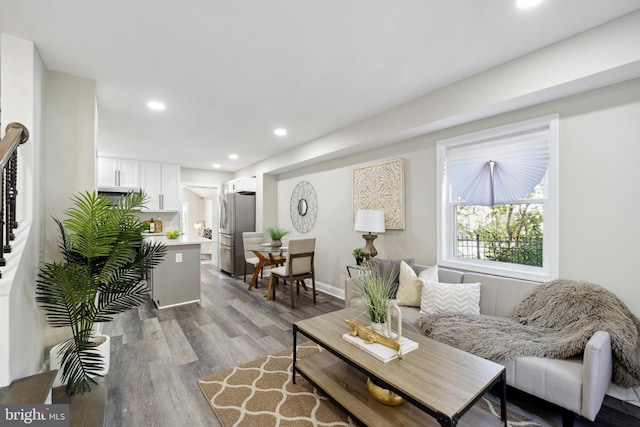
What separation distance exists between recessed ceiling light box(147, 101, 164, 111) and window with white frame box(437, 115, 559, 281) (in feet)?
10.3

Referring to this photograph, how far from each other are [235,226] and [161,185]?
6.32 feet

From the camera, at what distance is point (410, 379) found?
1.37m

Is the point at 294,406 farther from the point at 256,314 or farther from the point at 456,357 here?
the point at 256,314

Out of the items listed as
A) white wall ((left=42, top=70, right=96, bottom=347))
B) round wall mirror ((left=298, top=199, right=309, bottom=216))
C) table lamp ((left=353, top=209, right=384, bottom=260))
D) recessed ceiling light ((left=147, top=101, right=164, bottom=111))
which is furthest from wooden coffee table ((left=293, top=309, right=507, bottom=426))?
round wall mirror ((left=298, top=199, right=309, bottom=216))

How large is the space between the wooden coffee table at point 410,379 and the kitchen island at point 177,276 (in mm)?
2570

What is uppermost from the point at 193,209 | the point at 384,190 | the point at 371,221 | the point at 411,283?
→ the point at 384,190

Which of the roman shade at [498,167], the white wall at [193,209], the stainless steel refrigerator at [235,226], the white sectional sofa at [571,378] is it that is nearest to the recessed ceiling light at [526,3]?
the roman shade at [498,167]

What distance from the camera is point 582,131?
211cm

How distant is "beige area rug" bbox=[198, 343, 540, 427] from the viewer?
1693 mm

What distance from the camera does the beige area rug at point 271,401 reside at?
66.7 inches

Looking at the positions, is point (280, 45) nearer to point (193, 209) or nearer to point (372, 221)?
point (372, 221)

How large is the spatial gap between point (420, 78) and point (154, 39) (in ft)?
7.03

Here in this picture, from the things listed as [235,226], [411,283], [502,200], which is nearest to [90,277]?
[411,283]

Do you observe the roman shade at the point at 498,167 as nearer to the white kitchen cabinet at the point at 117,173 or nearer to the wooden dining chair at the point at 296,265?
the wooden dining chair at the point at 296,265
